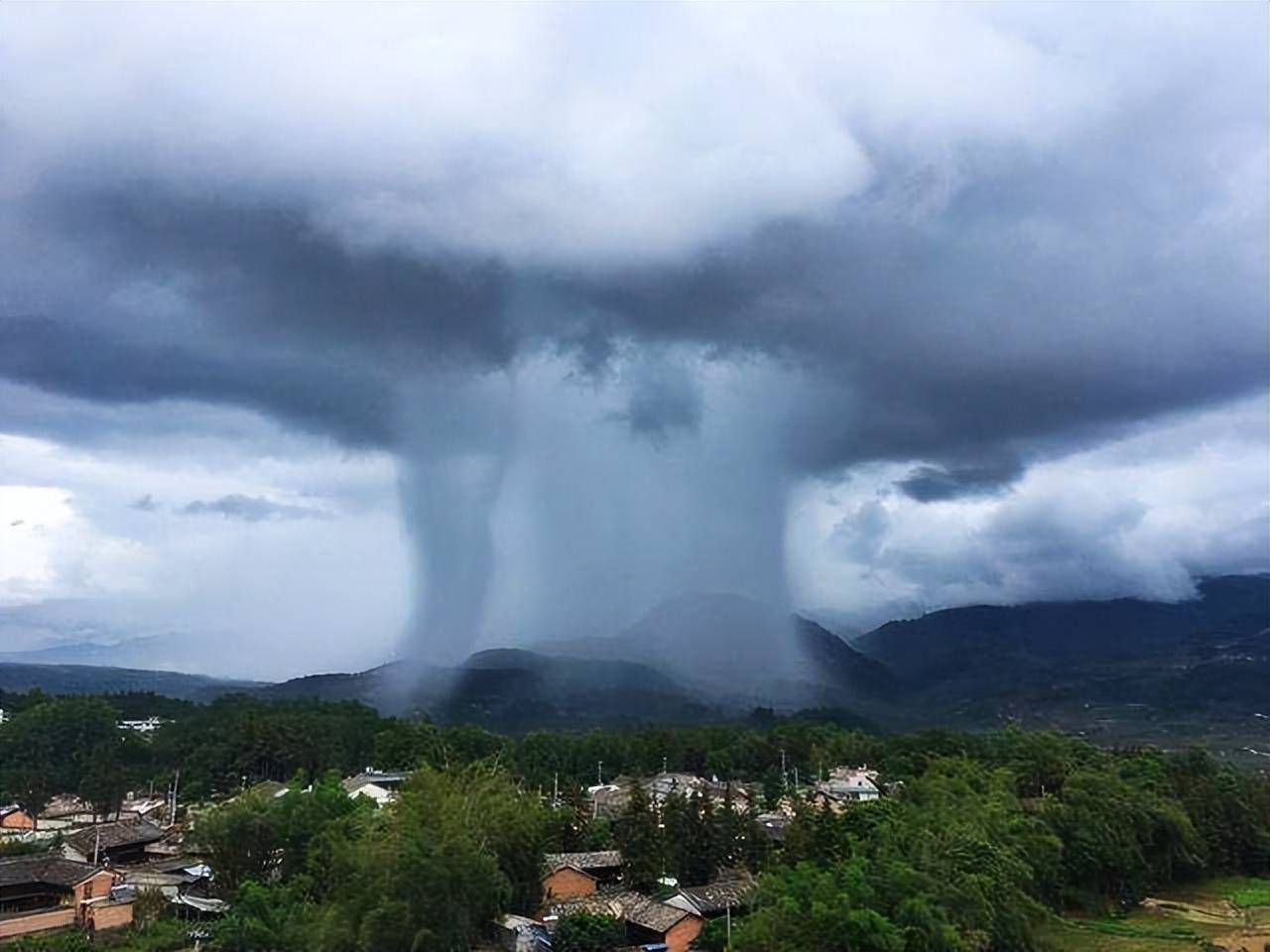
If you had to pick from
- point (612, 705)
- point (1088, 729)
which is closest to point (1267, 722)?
point (1088, 729)

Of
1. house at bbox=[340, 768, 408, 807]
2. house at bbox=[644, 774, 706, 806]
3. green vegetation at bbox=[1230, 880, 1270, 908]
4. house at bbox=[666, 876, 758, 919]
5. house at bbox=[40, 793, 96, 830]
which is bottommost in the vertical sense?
green vegetation at bbox=[1230, 880, 1270, 908]

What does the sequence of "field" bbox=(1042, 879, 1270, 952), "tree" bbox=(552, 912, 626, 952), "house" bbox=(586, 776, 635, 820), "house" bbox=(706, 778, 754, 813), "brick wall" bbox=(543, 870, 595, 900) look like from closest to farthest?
1. "tree" bbox=(552, 912, 626, 952)
2. "field" bbox=(1042, 879, 1270, 952)
3. "brick wall" bbox=(543, 870, 595, 900)
4. "house" bbox=(706, 778, 754, 813)
5. "house" bbox=(586, 776, 635, 820)

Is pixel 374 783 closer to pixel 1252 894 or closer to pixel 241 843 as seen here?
pixel 241 843

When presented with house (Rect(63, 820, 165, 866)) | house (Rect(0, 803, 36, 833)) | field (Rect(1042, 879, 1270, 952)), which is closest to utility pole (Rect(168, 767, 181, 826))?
house (Rect(0, 803, 36, 833))

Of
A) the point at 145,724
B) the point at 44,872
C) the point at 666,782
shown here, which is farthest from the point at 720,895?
the point at 145,724

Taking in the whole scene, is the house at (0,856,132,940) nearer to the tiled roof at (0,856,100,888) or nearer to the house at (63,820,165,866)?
the tiled roof at (0,856,100,888)

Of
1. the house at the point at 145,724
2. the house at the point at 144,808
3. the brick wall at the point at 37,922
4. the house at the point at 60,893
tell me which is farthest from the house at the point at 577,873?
the house at the point at 145,724

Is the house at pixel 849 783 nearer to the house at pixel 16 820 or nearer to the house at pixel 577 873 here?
the house at pixel 577 873
